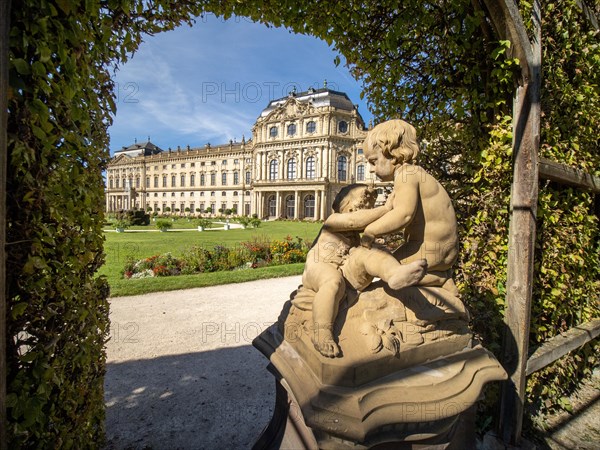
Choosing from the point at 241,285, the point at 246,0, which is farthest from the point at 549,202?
the point at 241,285

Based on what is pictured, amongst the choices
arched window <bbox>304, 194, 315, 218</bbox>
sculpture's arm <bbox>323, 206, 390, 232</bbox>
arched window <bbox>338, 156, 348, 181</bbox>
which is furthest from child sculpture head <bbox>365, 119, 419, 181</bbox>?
arched window <bbox>304, 194, 315, 218</bbox>

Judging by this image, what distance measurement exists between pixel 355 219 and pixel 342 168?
40.7 metres

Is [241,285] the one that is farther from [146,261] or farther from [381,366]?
[381,366]

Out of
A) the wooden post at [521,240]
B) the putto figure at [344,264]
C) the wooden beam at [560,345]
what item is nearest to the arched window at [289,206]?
the wooden beam at [560,345]

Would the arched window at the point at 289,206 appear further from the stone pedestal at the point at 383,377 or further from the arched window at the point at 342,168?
the stone pedestal at the point at 383,377

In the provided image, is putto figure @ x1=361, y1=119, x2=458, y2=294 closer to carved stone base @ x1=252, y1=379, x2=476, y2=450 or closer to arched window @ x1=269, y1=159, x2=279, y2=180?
carved stone base @ x1=252, y1=379, x2=476, y2=450

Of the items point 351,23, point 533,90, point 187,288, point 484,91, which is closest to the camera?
point 533,90

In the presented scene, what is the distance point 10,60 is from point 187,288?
6.28 metres

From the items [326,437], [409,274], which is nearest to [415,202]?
[409,274]

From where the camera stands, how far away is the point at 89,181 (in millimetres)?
1783

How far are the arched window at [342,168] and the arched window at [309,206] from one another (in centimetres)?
489

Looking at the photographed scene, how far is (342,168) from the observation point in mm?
41250

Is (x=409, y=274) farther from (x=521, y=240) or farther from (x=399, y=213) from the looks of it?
(x=521, y=240)

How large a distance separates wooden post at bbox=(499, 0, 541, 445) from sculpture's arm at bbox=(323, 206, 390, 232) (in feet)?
4.88
